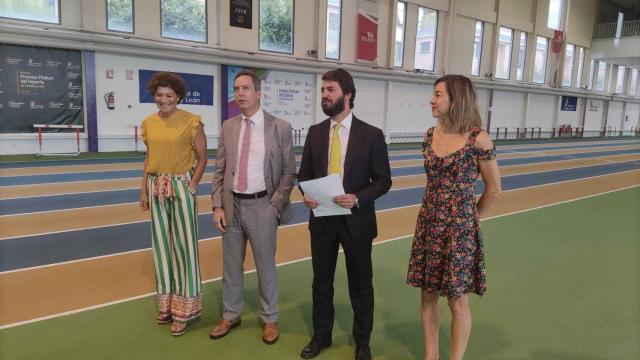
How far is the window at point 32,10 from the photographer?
12.5 m

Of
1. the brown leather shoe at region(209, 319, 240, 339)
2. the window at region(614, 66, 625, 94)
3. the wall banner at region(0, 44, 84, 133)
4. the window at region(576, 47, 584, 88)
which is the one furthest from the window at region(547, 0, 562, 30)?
the brown leather shoe at region(209, 319, 240, 339)

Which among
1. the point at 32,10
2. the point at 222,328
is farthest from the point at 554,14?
the point at 222,328

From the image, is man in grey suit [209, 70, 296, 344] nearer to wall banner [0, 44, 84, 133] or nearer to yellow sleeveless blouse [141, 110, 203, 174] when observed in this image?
yellow sleeveless blouse [141, 110, 203, 174]

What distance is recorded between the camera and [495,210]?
27.2 feet

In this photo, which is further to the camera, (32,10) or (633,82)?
(633,82)

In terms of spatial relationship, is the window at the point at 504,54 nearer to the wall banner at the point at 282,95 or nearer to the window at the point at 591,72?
the window at the point at 591,72

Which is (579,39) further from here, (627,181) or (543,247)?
(543,247)

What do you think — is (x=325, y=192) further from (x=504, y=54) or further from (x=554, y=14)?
(x=554, y=14)

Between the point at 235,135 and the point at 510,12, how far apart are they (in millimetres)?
27666

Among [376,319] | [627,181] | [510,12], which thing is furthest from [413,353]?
[510,12]

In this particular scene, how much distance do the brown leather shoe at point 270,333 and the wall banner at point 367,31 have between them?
58.1 ft

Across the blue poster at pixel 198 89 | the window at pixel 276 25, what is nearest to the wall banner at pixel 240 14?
the window at pixel 276 25

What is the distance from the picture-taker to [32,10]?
12859 mm

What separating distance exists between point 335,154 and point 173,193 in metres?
1.31
